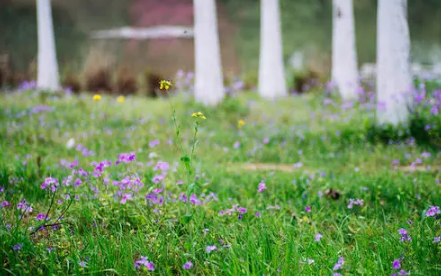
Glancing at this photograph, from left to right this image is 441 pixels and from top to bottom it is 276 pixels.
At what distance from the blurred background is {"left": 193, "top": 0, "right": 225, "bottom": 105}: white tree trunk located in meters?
5.65

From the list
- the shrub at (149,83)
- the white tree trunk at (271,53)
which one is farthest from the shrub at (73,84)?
the white tree trunk at (271,53)

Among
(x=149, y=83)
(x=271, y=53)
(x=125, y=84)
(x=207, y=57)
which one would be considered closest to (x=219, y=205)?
(x=207, y=57)

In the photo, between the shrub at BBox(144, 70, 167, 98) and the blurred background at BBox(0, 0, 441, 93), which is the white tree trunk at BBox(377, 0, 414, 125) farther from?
the blurred background at BBox(0, 0, 441, 93)

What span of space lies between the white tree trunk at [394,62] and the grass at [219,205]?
362 millimetres

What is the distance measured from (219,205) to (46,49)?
10.2 metres

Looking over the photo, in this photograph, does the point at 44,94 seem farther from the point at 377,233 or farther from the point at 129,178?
the point at 377,233

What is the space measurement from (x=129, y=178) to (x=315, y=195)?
154 centimetres

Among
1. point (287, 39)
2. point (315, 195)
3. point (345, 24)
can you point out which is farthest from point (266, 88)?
point (315, 195)

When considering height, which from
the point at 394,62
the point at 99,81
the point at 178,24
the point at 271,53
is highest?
the point at 178,24

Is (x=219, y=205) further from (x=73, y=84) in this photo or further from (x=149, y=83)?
(x=73, y=84)

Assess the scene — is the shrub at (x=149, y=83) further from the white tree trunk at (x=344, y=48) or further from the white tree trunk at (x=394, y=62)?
the white tree trunk at (x=394, y=62)

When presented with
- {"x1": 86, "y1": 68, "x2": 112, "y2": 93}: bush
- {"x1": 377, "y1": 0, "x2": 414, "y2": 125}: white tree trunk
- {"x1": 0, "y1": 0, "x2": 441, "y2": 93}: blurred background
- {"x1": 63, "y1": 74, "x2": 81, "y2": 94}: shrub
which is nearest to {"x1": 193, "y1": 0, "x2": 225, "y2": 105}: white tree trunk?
{"x1": 377, "y1": 0, "x2": 414, "y2": 125}: white tree trunk

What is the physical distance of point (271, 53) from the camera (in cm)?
1186

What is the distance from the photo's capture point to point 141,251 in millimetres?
2393
